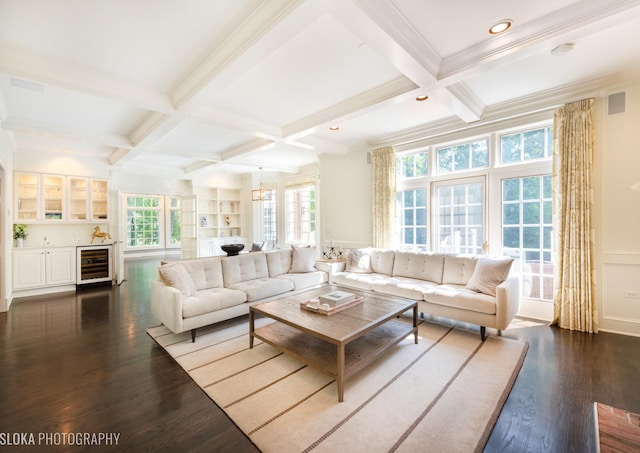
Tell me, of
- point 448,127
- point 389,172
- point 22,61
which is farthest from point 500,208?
point 22,61

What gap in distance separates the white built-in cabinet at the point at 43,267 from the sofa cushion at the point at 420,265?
6.55 m

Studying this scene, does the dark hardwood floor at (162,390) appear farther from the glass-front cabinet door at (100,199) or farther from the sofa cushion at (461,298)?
the glass-front cabinet door at (100,199)

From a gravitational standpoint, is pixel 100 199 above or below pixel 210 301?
above

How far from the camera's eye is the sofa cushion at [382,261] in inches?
188

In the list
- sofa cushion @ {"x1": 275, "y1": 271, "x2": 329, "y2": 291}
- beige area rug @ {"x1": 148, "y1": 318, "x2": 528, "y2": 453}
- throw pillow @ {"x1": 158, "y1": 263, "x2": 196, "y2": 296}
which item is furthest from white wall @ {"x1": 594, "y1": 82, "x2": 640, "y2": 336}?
throw pillow @ {"x1": 158, "y1": 263, "x2": 196, "y2": 296}

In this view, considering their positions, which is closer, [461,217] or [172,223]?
[461,217]

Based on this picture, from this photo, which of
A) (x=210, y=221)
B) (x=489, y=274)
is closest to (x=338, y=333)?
(x=489, y=274)

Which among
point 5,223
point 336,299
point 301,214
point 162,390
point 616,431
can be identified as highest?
point 301,214

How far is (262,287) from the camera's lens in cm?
404

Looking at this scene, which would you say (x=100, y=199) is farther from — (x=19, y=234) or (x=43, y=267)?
(x=43, y=267)

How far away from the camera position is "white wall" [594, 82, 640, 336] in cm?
324

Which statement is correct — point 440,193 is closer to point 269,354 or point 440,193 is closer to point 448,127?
point 448,127

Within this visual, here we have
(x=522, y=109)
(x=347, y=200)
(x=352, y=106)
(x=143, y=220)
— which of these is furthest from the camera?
(x=143, y=220)

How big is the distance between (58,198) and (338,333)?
6947 millimetres
